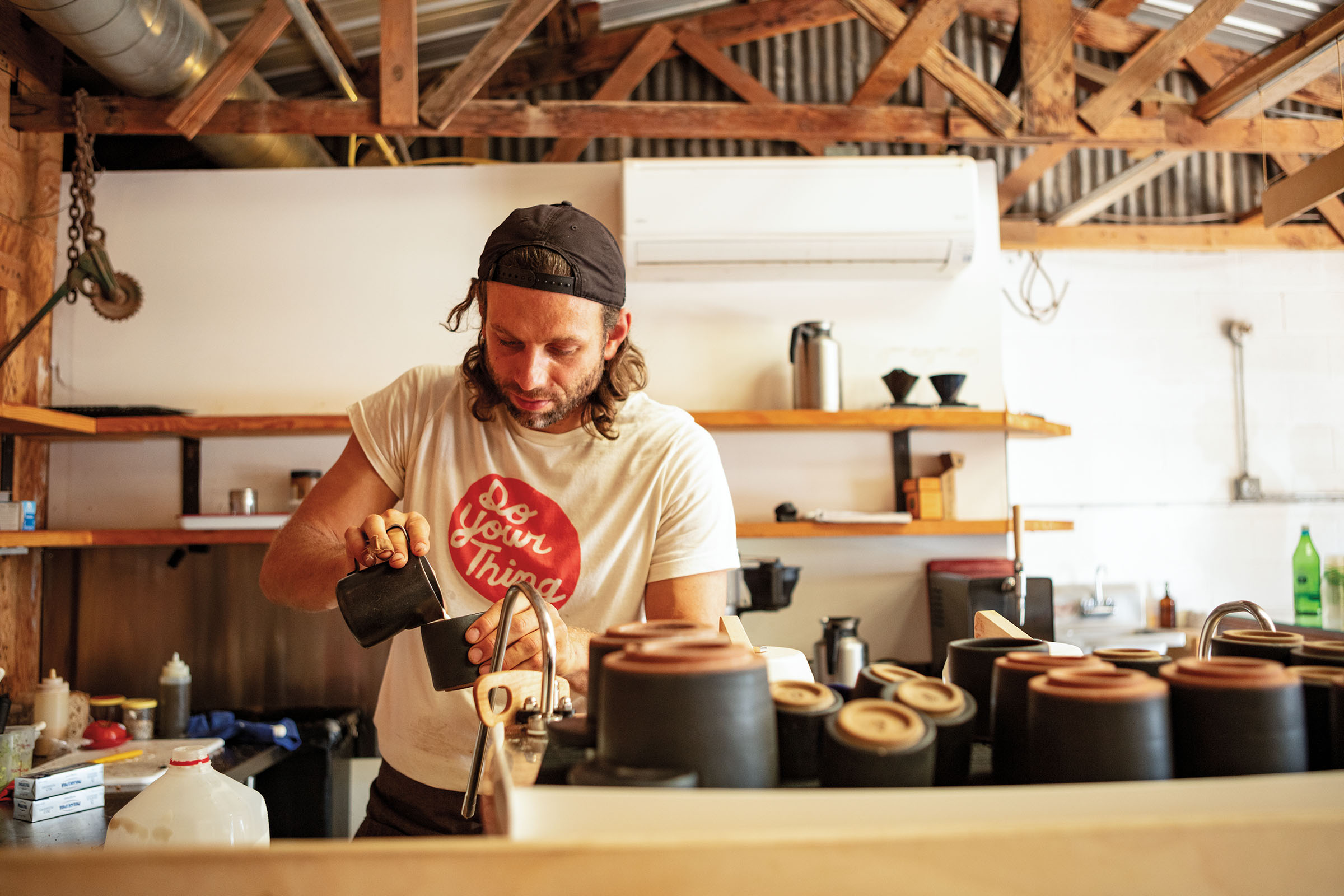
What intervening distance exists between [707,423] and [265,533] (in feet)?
5.11

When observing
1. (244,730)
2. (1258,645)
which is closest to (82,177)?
(244,730)

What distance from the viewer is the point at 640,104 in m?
3.39

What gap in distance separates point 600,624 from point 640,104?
2406mm

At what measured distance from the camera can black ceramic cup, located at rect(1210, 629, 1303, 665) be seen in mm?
838

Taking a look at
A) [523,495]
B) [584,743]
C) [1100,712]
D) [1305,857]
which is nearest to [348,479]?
[523,495]

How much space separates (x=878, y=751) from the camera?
0.63m

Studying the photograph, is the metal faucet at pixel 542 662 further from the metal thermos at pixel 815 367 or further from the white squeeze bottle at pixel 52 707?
the metal thermos at pixel 815 367

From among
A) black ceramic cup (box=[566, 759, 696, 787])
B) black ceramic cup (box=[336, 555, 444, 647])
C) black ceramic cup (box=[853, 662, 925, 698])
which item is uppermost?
black ceramic cup (box=[336, 555, 444, 647])

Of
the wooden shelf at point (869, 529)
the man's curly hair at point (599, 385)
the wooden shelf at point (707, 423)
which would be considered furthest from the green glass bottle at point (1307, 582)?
the man's curly hair at point (599, 385)

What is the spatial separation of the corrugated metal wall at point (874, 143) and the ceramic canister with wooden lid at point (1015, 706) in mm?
3836

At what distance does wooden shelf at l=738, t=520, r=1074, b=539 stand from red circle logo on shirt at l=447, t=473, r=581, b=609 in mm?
1821

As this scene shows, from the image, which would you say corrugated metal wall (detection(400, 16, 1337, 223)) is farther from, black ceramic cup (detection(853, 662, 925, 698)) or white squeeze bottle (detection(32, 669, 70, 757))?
black ceramic cup (detection(853, 662, 925, 698))

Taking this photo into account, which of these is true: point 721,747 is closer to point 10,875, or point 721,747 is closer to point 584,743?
point 584,743

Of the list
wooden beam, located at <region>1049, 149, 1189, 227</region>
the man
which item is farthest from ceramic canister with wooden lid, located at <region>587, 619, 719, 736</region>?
wooden beam, located at <region>1049, 149, 1189, 227</region>
